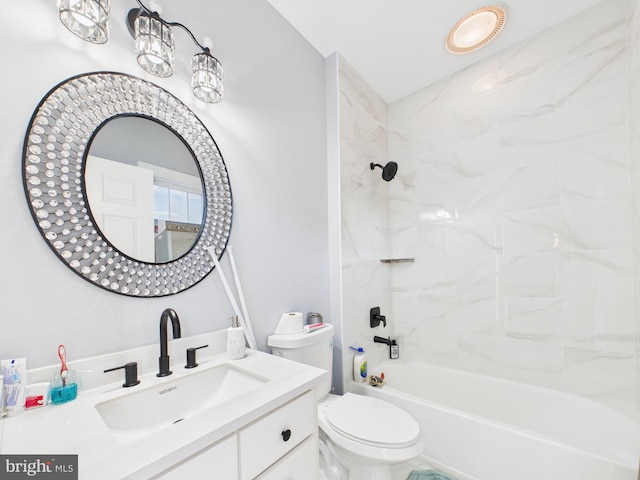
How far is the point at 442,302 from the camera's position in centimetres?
201

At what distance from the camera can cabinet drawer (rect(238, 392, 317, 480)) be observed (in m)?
0.68

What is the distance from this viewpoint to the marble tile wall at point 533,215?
1456 millimetres

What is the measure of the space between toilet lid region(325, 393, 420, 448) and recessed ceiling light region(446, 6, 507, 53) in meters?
2.16

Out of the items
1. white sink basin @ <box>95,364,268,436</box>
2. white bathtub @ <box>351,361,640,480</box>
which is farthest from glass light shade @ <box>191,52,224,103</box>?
white bathtub @ <box>351,361,640,480</box>

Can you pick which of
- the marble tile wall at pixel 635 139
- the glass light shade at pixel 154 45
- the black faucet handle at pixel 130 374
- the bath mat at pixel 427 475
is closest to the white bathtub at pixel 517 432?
the bath mat at pixel 427 475

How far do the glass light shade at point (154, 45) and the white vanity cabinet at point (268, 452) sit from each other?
114 centimetres

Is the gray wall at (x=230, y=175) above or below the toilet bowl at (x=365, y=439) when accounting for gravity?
above

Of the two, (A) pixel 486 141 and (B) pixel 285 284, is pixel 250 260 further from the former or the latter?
(A) pixel 486 141

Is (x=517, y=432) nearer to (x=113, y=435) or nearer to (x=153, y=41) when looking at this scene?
(x=113, y=435)

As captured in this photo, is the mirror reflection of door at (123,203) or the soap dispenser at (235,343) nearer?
the mirror reflection of door at (123,203)

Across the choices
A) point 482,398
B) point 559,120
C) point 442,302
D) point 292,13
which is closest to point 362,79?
point 292,13

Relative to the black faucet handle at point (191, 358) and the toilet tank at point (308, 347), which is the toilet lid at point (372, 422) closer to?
the toilet tank at point (308, 347)

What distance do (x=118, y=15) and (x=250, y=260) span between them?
3.31 feet

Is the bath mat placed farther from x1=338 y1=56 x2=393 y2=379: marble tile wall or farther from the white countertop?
the white countertop
